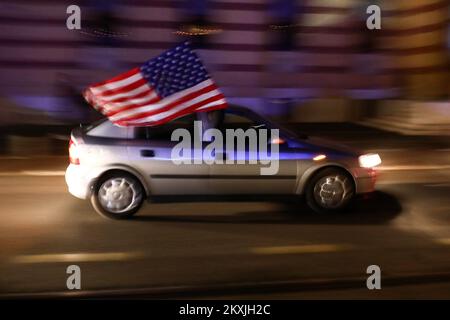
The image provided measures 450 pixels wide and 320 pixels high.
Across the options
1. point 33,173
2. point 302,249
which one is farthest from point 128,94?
point 33,173

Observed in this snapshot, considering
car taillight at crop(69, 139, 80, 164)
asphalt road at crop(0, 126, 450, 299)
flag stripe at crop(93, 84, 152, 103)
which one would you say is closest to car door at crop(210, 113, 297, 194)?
asphalt road at crop(0, 126, 450, 299)

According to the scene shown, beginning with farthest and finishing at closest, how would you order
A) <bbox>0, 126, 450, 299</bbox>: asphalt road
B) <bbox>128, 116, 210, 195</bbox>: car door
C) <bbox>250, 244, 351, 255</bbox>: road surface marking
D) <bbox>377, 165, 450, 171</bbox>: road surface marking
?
1. <bbox>377, 165, 450, 171</bbox>: road surface marking
2. <bbox>128, 116, 210, 195</bbox>: car door
3. <bbox>250, 244, 351, 255</bbox>: road surface marking
4. <bbox>0, 126, 450, 299</bbox>: asphalt road

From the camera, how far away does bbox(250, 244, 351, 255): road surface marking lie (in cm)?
642

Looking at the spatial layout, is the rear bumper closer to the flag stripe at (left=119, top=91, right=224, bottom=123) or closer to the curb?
the flag stripe at (left=119, top=91, right=224, bottom=123)

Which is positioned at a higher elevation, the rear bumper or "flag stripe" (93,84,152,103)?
"flag stripe" (93,84,152,103)

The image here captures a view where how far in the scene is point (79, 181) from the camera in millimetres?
7637

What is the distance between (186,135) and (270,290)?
2878 millimetres

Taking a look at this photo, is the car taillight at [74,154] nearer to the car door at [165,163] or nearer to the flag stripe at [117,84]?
the car door at [165,163]

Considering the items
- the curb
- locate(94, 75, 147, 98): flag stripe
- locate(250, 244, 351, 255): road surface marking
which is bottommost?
the curb

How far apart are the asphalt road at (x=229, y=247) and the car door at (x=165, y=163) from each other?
45cm

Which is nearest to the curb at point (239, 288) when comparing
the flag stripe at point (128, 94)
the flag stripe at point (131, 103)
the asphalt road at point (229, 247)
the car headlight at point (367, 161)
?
the asphalt road at point (229, 247)
